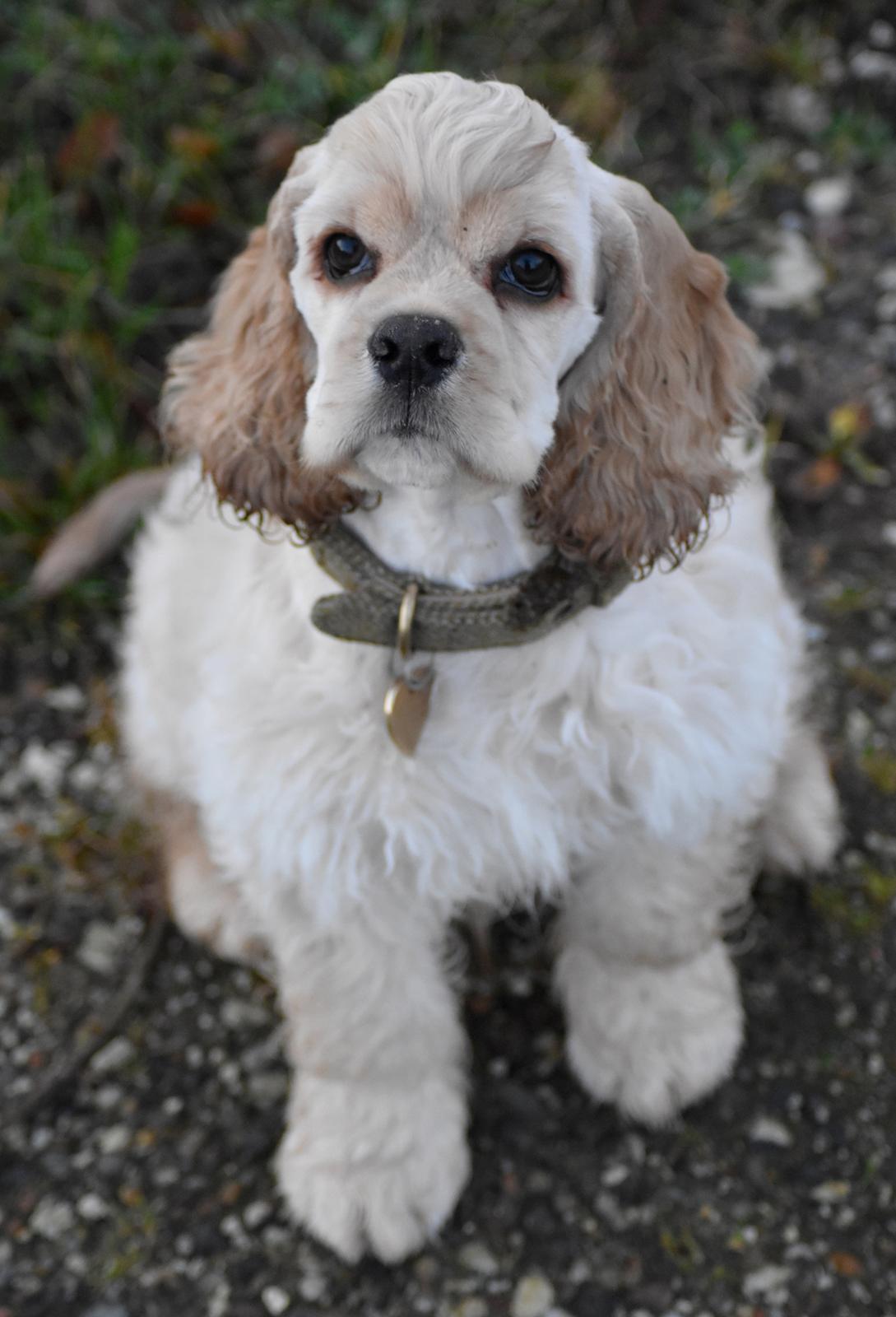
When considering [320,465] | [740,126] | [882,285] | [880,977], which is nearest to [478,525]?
[320,465]

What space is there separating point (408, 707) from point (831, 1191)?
1.30 m

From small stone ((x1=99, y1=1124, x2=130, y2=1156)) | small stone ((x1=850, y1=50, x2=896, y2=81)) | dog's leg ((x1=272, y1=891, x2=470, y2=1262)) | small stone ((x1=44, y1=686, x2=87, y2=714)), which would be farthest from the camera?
small stone ((x1=850, y1=50, x2=896, y2=81))

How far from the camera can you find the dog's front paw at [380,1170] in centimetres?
247

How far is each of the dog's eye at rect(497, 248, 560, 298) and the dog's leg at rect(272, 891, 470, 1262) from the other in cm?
110

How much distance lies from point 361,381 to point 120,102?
9.63 ft

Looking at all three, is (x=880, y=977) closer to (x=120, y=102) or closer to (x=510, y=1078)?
(x=510, y=1078)

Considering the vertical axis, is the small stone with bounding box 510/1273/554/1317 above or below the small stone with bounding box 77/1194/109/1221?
above

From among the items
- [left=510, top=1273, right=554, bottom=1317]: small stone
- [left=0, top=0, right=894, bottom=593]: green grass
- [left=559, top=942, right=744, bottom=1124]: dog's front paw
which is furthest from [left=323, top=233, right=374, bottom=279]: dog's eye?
[left=0, top=0, right=894, bottom=593]: green grass

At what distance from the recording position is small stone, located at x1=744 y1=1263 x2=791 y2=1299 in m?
2.39

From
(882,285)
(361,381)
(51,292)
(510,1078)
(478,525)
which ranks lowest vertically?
(510,1078)

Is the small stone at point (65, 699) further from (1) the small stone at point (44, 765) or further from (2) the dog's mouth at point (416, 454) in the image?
(2) the dog's mouth at point (416, 454)

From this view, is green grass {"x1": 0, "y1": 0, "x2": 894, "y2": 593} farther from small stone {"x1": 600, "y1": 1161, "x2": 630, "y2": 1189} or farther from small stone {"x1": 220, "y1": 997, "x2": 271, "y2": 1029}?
small stone {"x1": 600, "y1": 1161, "x2": 630, "y2": 1189}

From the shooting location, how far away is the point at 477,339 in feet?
5.47

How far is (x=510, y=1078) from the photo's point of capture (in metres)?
2.75
